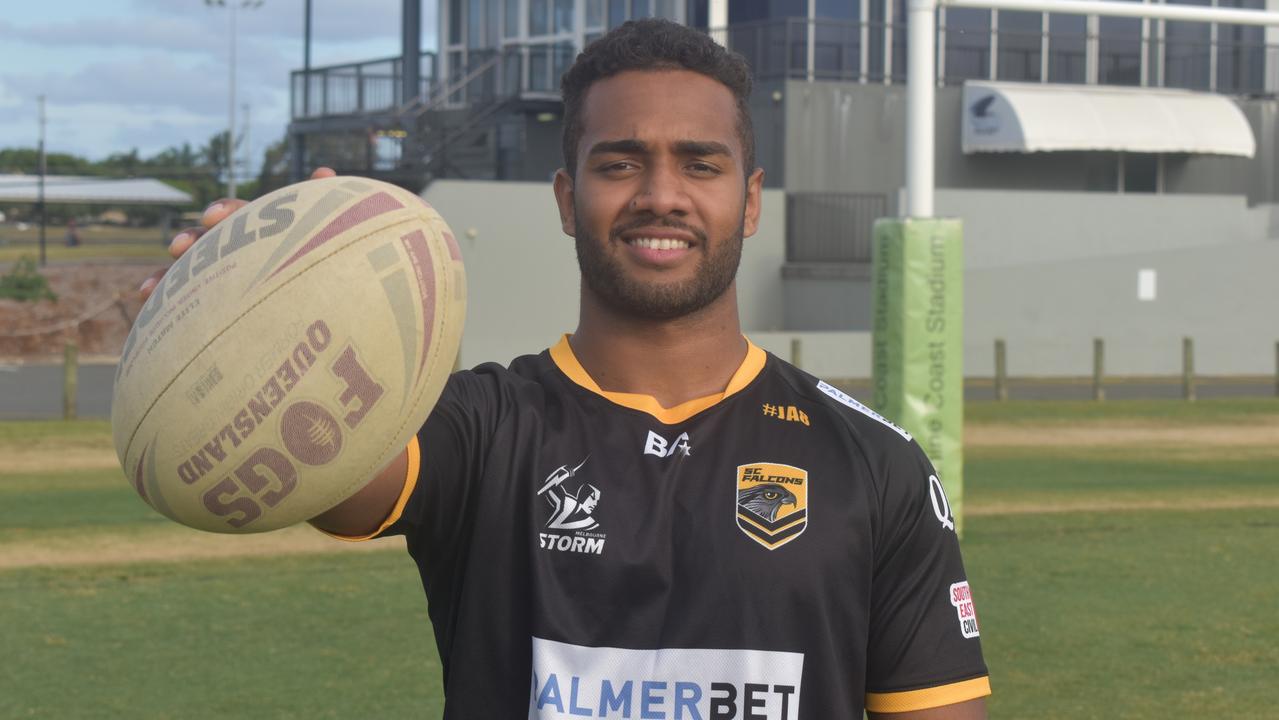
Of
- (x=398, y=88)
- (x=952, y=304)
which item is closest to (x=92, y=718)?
(x=952, y=304)

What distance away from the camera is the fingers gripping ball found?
108 inches

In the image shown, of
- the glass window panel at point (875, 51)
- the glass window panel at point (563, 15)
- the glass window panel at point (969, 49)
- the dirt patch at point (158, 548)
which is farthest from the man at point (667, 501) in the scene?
the glass window panel at point (563, 15)

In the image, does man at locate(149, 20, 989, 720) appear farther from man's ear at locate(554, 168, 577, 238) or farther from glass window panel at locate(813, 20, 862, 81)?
glass window panel at locate(813, 20, 862, 81)

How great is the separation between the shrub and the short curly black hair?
36911mm

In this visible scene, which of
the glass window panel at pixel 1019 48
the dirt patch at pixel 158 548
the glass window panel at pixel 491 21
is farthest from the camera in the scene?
the glass window panel at pixel 491 21

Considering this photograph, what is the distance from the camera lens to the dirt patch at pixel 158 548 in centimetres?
1073

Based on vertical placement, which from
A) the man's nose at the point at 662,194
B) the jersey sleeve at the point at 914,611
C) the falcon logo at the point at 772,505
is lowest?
the jersey sleeve at the point at 914,611

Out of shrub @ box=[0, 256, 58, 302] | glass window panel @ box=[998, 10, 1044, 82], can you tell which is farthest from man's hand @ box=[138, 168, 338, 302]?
shrub @ box=[0, 256, 58, 302]

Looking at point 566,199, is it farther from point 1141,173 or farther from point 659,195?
point 1141,173

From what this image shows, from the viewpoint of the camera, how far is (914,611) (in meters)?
2.90

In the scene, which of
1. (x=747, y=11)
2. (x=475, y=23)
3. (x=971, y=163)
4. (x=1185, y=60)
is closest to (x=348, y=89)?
(x=475, y=23)

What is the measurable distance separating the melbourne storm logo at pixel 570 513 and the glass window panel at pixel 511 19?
3352cm

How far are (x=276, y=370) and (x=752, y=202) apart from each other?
3.25 ft

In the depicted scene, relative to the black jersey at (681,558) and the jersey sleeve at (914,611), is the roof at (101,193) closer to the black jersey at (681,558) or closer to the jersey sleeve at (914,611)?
the black jersey at (681,558)
